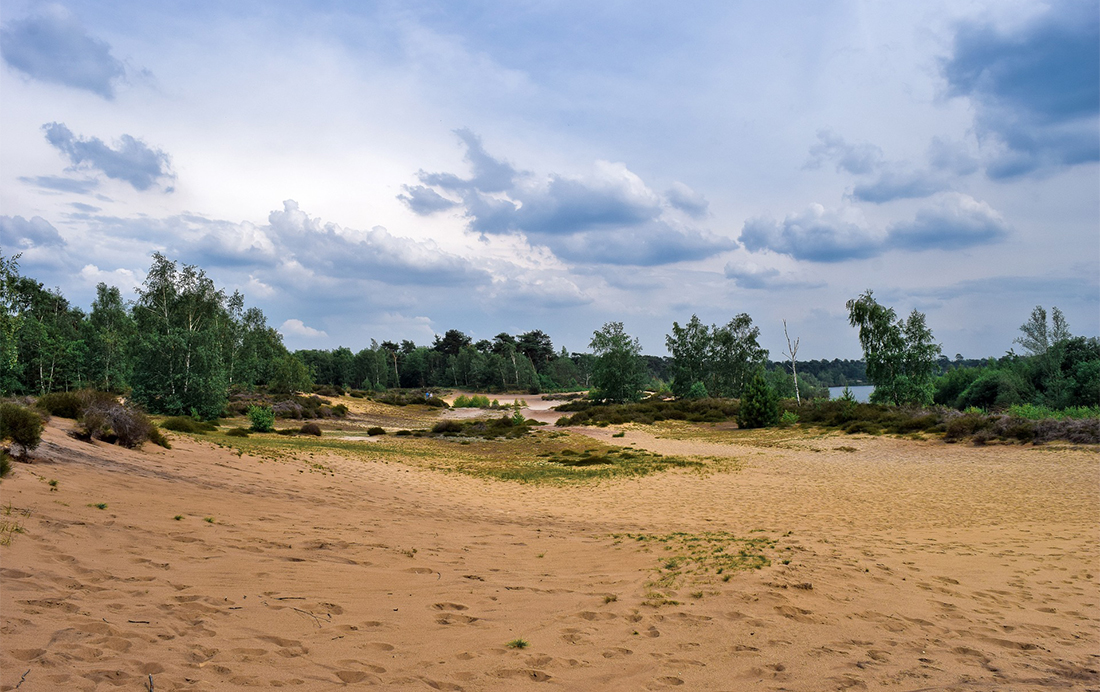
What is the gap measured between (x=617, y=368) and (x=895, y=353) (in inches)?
1072

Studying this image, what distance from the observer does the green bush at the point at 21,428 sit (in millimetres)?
9609

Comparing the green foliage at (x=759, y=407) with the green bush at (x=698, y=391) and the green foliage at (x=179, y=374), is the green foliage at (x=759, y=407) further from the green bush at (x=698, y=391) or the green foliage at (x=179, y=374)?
the green foliage at (x=179, y=374)

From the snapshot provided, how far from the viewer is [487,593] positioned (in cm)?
689

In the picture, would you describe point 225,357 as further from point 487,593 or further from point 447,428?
point 487,593

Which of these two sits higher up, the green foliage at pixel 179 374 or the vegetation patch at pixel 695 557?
the green foliage at pixel 179 374

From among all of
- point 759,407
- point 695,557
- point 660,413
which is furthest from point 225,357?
point 695,557

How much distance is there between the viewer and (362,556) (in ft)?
25.9

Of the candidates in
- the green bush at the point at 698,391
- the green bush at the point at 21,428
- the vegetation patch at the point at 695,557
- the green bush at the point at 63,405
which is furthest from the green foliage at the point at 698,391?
the green bush at the point at 21,428

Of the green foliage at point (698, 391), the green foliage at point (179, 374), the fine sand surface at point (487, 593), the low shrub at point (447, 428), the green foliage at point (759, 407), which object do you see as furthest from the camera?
the green foliage at point (698, 391)

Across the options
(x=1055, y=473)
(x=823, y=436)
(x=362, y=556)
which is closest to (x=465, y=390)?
(x=823, y=436)

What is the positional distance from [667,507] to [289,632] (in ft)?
34.3

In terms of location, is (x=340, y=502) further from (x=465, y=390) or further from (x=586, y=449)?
(x=465, y=390)

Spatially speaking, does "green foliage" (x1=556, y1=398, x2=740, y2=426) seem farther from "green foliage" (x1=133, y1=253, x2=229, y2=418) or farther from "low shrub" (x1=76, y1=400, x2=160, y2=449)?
"low shrub" (x1=76, y1=400, x2=160, y2=449)

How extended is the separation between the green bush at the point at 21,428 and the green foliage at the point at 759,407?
1441 inches
